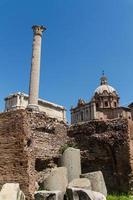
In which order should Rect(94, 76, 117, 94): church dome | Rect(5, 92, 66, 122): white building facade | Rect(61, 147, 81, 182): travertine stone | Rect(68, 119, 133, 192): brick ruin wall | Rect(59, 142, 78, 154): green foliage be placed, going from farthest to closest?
Rect(94, 76, 117, 94): church dome
Rect(5, 92, 66, 122): white building facade
Rect(59, 142, 78, 154): green foliage
Rect(68, 119, 133, 192): brick ruin wall
Rect(61, 147, 81, 182): travertine stone

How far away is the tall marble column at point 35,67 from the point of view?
2149cm

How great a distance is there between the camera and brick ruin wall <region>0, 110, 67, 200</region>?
1158 centimetres

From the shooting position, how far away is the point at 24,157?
11742mm

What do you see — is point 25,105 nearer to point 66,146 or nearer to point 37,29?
point 37,29

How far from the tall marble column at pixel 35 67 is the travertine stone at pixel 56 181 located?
9234mm

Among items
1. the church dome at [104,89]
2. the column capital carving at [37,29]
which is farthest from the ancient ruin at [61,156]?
the church dome at [104,89]

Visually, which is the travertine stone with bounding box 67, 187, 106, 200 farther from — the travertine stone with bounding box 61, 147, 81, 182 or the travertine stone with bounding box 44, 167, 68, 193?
the travertine stone with bounding box 61, 147, 81, 182

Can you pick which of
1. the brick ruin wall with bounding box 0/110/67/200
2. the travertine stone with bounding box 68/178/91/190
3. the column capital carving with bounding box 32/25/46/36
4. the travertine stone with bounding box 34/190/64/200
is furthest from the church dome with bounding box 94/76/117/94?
the travertine stone with bounding box 34/190/64/200

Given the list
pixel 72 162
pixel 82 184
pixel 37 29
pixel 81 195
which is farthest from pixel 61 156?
pixel 37 29

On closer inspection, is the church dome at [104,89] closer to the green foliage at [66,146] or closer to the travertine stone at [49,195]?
the green foliage at [66,146]

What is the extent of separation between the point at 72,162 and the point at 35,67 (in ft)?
36.0

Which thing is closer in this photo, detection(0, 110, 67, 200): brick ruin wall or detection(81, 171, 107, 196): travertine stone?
detection(81, 171, 107, 196): travertine stone

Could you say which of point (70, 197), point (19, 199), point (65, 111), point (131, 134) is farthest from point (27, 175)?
point (65, 111)

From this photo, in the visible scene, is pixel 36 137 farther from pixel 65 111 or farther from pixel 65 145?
pixel 65 111
